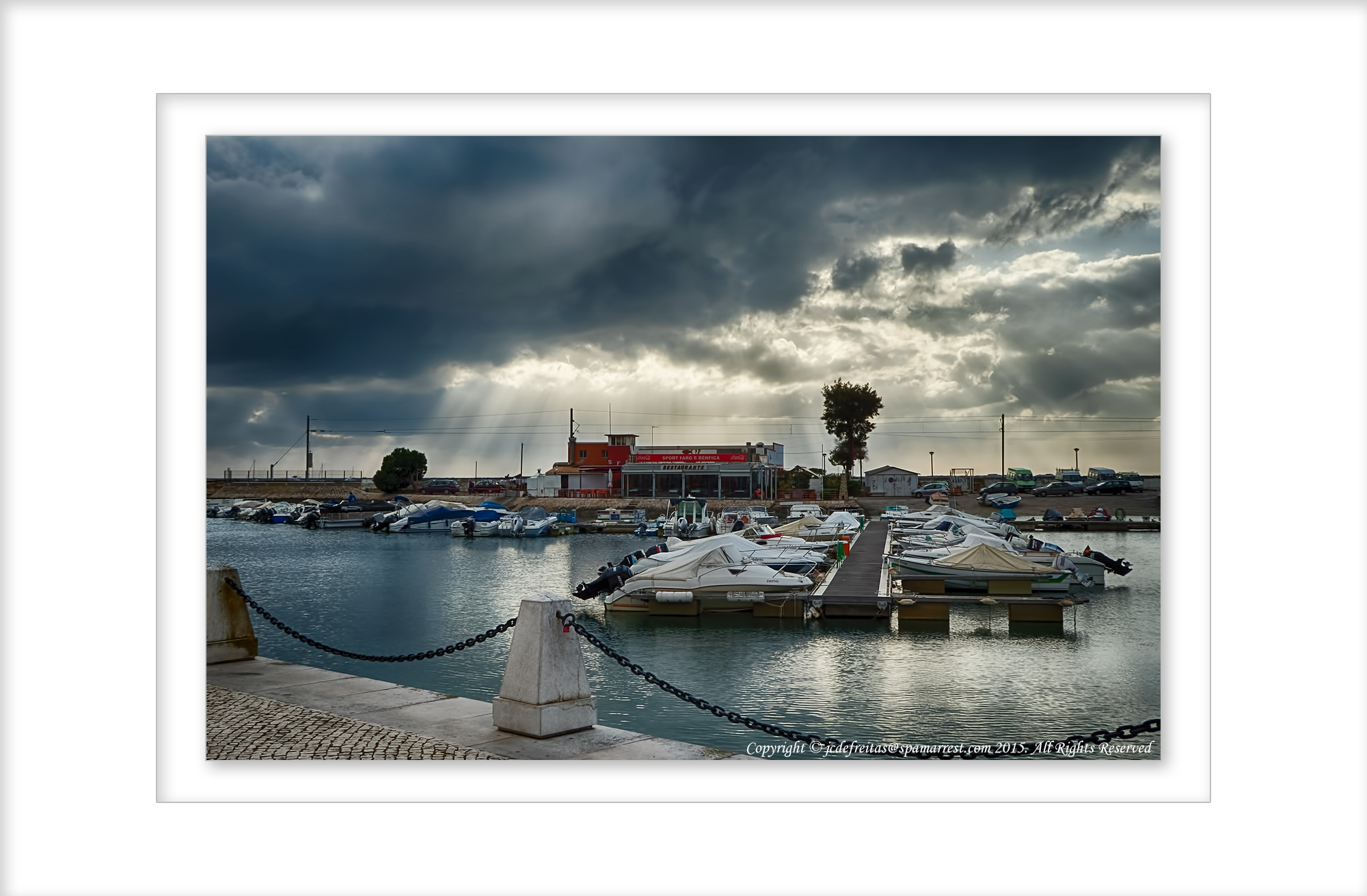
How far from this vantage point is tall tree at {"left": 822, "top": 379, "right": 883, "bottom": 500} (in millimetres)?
11047

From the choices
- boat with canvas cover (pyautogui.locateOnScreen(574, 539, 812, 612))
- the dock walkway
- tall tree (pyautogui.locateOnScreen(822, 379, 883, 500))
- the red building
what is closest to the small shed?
the dock walkway

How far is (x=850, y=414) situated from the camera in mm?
13828

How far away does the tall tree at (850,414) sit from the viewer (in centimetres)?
1105

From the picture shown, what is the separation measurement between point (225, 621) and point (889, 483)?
47388 mm

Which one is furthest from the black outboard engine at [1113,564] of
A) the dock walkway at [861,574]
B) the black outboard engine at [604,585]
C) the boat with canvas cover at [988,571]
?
the black outboard engine at [604,585]

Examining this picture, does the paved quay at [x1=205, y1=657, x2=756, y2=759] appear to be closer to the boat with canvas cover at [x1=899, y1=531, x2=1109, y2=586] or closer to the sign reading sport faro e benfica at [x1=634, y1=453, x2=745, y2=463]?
the boat with canvas cover at [x1=899, y1=531, x2=1109, y2=586]

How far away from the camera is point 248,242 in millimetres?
8570

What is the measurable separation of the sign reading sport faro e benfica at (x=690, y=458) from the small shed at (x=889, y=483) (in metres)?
7.93

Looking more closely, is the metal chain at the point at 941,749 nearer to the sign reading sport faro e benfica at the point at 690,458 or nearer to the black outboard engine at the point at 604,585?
the black outboard engine at the point at 604,585

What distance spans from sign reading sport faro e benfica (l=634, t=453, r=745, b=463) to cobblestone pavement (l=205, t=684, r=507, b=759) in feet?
154

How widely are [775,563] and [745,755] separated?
1989 centimetres

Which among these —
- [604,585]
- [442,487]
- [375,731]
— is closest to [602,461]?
[442,487]
